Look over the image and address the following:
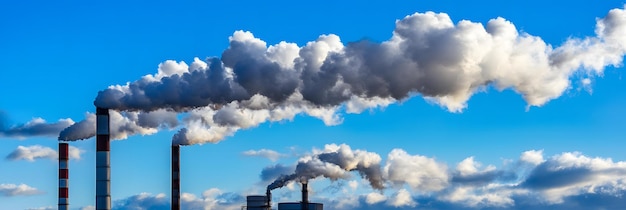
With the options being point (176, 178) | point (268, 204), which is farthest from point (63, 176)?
point (268, 204)

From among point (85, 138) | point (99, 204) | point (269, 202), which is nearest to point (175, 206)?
point (269, 202)

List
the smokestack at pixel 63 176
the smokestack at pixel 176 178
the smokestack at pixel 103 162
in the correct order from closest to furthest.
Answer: the smokestack at pixel 103 162 < the smokestack at pixel 63 176 < the smokestack at pixel 176 178

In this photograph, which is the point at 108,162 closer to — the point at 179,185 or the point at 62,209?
the point at 62,209

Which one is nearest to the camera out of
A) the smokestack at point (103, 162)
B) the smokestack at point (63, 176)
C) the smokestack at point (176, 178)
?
the smokestack at point (103, 162)

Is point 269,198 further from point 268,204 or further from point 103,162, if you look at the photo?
point 103,162

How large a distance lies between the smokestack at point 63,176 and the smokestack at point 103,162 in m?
15.3

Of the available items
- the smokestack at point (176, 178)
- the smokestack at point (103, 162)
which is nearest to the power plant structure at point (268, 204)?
the smokestack at point (176, 178)

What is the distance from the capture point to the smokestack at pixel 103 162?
5231cm

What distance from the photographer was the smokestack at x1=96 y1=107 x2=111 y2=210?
52.3 meters

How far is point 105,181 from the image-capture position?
53.0 metres

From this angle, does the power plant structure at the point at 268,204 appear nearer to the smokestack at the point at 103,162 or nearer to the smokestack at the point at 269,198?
the smokestack at the point at 269,198

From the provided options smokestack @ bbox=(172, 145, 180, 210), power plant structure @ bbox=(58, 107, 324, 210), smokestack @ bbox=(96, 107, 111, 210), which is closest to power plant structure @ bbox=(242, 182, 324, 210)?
power plant structure @ bbox=(58, 107, 324, 210)

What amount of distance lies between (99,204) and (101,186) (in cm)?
88

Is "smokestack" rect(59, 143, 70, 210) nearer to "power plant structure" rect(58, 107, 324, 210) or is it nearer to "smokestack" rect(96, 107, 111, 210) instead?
"power plant structure" rect(58, 107, 324, 210)
